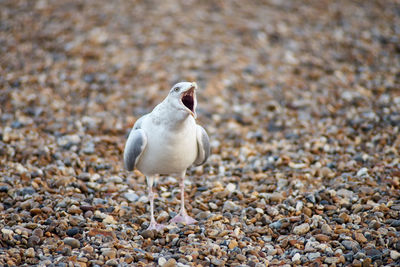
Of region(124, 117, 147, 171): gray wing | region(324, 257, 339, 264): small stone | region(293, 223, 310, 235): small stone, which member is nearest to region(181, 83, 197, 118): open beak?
region(124, 117, 147, 171): gray wing

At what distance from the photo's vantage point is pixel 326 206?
191 inches

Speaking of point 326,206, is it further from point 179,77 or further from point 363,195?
point 179,77

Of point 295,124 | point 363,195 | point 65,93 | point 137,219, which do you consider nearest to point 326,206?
point 363,195

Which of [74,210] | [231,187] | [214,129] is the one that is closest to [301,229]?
[231,187]

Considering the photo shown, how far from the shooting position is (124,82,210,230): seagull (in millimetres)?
4234

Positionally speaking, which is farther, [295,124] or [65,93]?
[65,93]

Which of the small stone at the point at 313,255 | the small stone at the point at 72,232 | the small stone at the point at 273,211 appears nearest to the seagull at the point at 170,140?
the small stone at the point at 72,232

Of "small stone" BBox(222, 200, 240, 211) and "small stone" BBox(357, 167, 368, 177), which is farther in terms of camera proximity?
"small stone" BBox(357, 167, 368, 177)

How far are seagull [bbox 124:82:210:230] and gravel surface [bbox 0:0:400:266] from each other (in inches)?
23.5

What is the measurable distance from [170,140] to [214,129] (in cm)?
296

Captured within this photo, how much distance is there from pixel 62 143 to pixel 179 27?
14.9ft

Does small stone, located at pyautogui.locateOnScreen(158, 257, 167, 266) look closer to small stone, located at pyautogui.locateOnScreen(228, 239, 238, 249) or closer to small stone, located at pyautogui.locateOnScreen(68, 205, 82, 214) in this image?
small stone, located at pyautogui.locateOnScreen(228, 239, 238, 249)

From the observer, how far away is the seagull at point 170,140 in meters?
4.23

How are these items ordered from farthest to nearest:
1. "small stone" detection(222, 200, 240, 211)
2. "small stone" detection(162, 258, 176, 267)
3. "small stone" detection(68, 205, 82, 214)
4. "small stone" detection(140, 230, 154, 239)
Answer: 1. "small stone" detection(222, 200, 240, 211)
2. "small stone" detection(68, 205, 82, 214)
3. "small stone" detection(140, 230, 154, 239)
4. "small stone" detection(162, 258, 176, 267)
